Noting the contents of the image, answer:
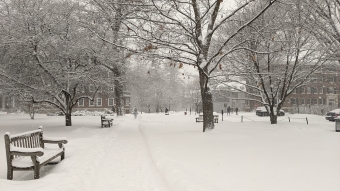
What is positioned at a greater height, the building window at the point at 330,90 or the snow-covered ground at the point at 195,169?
the building window at the point at 330,90

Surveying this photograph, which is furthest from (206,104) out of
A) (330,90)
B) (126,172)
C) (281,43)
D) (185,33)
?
(330,90)

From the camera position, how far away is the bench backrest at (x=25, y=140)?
5.95 metres

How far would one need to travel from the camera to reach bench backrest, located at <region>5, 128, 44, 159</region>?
5.95 meters

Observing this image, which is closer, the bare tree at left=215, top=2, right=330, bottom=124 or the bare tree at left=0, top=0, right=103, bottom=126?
the bare tree at left=0, top=0, right=103, bottom=126

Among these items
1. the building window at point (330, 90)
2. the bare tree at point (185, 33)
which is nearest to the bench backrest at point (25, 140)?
the bare tree at point (185, 33)

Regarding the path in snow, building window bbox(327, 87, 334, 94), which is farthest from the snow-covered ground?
building window bbox(327, 87, 334, 94)

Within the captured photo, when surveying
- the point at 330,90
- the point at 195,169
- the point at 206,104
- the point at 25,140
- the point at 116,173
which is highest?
the point at 330,90

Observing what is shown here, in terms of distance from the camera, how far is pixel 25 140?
6.81 metres

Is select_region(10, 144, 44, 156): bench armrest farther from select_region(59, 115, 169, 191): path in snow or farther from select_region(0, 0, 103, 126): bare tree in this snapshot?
select_region(0, 0, 103, 126): bare tree

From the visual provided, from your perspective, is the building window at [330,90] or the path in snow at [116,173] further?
the building window at [330,90]

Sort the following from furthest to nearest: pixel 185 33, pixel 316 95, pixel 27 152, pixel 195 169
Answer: pixel 316 95
pixel 185 33
pixel 195 169
pixel 27 152

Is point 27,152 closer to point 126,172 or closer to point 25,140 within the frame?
point 25,140

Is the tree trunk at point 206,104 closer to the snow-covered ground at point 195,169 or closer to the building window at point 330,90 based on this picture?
the snow-covered ground at point 195,169

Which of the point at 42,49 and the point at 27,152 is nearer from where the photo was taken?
the point at 27,152
